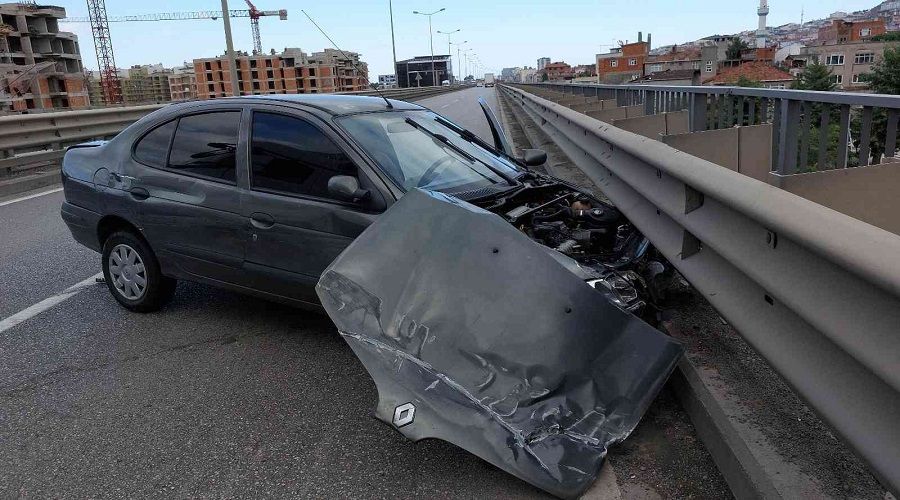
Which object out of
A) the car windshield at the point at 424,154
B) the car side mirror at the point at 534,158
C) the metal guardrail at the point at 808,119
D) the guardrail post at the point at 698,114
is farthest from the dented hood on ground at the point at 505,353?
the guardrail post at the point at 698,114

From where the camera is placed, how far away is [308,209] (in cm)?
416

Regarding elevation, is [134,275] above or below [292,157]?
below

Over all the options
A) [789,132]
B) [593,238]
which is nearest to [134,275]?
[593,238]

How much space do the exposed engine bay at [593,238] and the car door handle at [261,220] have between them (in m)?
1.23

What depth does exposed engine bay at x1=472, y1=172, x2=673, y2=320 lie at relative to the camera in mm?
3471

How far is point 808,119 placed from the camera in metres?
4.05

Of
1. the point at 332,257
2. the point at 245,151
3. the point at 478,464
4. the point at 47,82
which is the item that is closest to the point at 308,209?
the point at 332,257

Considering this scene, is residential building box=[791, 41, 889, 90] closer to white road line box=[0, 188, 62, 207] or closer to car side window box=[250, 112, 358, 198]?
white road line box=[0, 188, 62, 207]

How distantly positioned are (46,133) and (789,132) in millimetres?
13618

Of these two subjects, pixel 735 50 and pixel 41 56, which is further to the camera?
pixel 41 56

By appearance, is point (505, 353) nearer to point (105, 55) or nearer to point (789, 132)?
point (789, 132)

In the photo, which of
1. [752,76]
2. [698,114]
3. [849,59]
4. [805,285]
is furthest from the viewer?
[849,59]

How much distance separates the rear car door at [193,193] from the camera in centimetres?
454

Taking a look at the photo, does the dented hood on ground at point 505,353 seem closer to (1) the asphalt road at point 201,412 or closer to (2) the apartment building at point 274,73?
(1) the asphalt road at point 201,412
